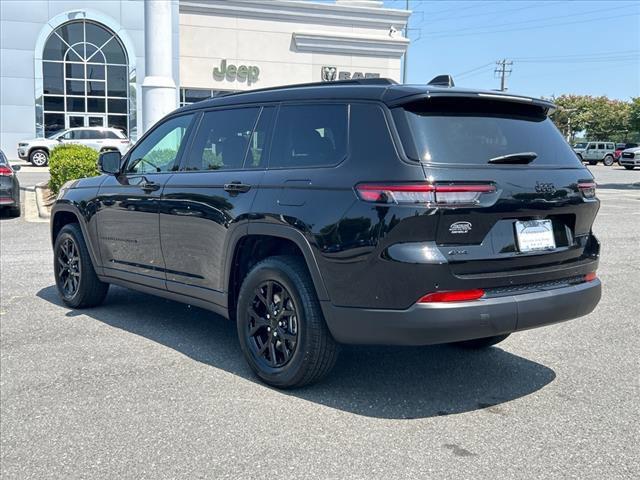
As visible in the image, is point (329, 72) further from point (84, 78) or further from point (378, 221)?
point (378, 221)

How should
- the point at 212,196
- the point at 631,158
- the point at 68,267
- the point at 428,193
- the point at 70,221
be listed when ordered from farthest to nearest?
the point at 631,158 → the point at 70,221 → the point at 68,267 → the point at 212,196 → the point at 428,193

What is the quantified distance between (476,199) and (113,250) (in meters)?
3.56

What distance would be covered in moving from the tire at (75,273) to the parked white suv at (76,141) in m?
23.8

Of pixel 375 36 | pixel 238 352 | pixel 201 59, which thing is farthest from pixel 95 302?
pixel 375 36

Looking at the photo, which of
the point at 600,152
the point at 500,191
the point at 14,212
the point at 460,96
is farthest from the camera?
the point at 600,152

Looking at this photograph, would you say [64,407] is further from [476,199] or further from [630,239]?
[630,239]

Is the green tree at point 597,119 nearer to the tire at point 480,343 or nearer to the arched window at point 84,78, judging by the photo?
the arched window at point 84,78

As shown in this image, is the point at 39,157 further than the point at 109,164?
Yes

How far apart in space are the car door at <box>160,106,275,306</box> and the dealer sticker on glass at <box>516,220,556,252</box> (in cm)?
172

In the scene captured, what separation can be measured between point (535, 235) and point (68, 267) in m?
4.62

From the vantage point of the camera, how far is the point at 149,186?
5609mm

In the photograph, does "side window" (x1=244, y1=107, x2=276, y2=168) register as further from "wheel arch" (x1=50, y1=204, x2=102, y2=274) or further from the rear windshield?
"wheel arch" (x1=50, y1=204, x2=102, y2=274)

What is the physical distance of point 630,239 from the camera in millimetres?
11672

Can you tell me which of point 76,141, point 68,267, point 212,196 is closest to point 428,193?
point 212,196
